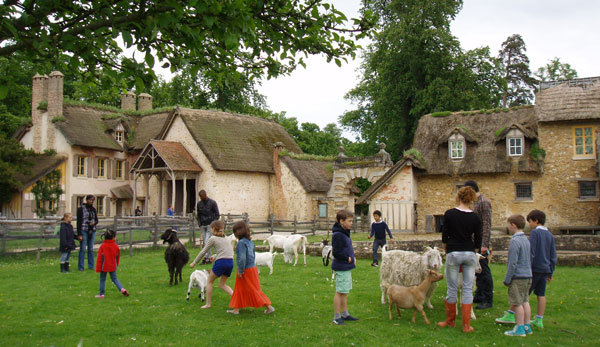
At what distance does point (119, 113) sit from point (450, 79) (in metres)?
24.5

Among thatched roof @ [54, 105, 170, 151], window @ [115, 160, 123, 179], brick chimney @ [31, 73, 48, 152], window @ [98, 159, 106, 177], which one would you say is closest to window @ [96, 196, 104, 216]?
window @ [98, 159, 106, 177]

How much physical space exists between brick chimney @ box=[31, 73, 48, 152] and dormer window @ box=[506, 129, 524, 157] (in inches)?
1155

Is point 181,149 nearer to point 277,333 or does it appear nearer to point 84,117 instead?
point 84,117

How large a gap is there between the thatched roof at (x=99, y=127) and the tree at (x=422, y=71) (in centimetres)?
1665

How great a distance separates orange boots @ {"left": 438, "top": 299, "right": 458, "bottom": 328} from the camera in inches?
294

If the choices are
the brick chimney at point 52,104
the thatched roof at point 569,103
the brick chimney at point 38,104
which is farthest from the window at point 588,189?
the brick chimney at point 38,104

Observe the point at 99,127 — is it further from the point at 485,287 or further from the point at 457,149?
the point at 485,287

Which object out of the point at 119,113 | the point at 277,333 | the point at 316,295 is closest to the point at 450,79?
the point at 119,113

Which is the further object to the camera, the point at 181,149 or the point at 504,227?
the point at 181,149

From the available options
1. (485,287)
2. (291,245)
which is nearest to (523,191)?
(291,245)

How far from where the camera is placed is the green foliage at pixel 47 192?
106 feet

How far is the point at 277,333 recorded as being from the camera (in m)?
7.29

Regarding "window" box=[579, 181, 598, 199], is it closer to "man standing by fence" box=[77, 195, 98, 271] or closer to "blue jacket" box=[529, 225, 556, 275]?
"blue jacket" box=[529, 225, 556, 275]

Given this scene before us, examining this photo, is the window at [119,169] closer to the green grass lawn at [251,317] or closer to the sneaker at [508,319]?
the green grass lawn at [251,317]
